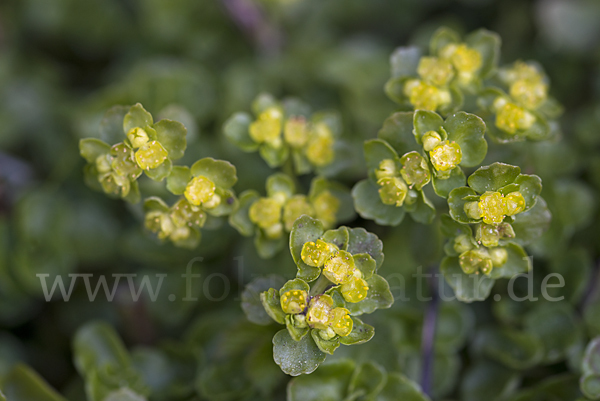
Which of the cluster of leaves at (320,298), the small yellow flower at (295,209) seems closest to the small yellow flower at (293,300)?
the cluster of leaves at (320,298)

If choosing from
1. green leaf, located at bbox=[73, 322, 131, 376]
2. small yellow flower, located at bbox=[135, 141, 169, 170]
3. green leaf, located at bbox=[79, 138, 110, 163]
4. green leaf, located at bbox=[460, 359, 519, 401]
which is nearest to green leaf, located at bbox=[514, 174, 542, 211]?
green leaf, located at bbox=[460, 359, 519, 401]

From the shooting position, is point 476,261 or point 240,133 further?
point 240,133

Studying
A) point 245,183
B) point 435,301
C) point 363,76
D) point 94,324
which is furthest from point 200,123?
point 435,301

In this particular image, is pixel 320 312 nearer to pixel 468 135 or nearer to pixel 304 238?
pixel 304 238

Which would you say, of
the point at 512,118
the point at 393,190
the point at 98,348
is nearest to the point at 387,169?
the point at 393,190

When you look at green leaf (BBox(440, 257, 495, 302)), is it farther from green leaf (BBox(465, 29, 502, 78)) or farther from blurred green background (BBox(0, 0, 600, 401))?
green leaf (BBox(465, 29, 502, 78))

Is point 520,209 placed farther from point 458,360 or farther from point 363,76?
point 363,76
